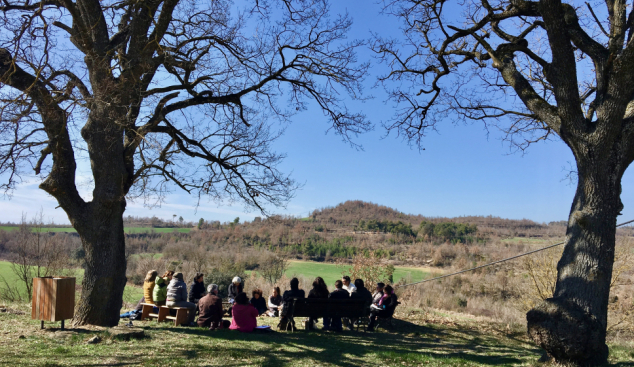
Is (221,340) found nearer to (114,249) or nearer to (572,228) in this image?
(114,249)

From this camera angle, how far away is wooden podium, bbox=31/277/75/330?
261 inches

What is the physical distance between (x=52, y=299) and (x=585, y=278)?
8.02m

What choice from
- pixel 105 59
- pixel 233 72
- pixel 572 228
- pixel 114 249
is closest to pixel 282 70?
pixel 233 72

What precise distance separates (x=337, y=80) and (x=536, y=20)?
4.29 metres

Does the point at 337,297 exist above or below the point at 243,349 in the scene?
above

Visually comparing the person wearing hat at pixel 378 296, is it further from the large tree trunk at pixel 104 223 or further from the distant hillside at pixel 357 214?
the distant hillside at pixel 357 214

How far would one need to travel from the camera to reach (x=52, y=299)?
6.62 m

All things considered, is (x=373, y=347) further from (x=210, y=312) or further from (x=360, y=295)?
(x=210, y=312)

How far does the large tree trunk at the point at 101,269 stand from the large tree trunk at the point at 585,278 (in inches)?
274

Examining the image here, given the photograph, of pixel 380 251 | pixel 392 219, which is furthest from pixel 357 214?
pixel 380 251

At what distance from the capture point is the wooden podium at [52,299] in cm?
662

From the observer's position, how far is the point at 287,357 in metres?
6.21

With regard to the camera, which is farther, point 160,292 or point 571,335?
point 160,292

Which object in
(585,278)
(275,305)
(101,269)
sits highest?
(585,278)
